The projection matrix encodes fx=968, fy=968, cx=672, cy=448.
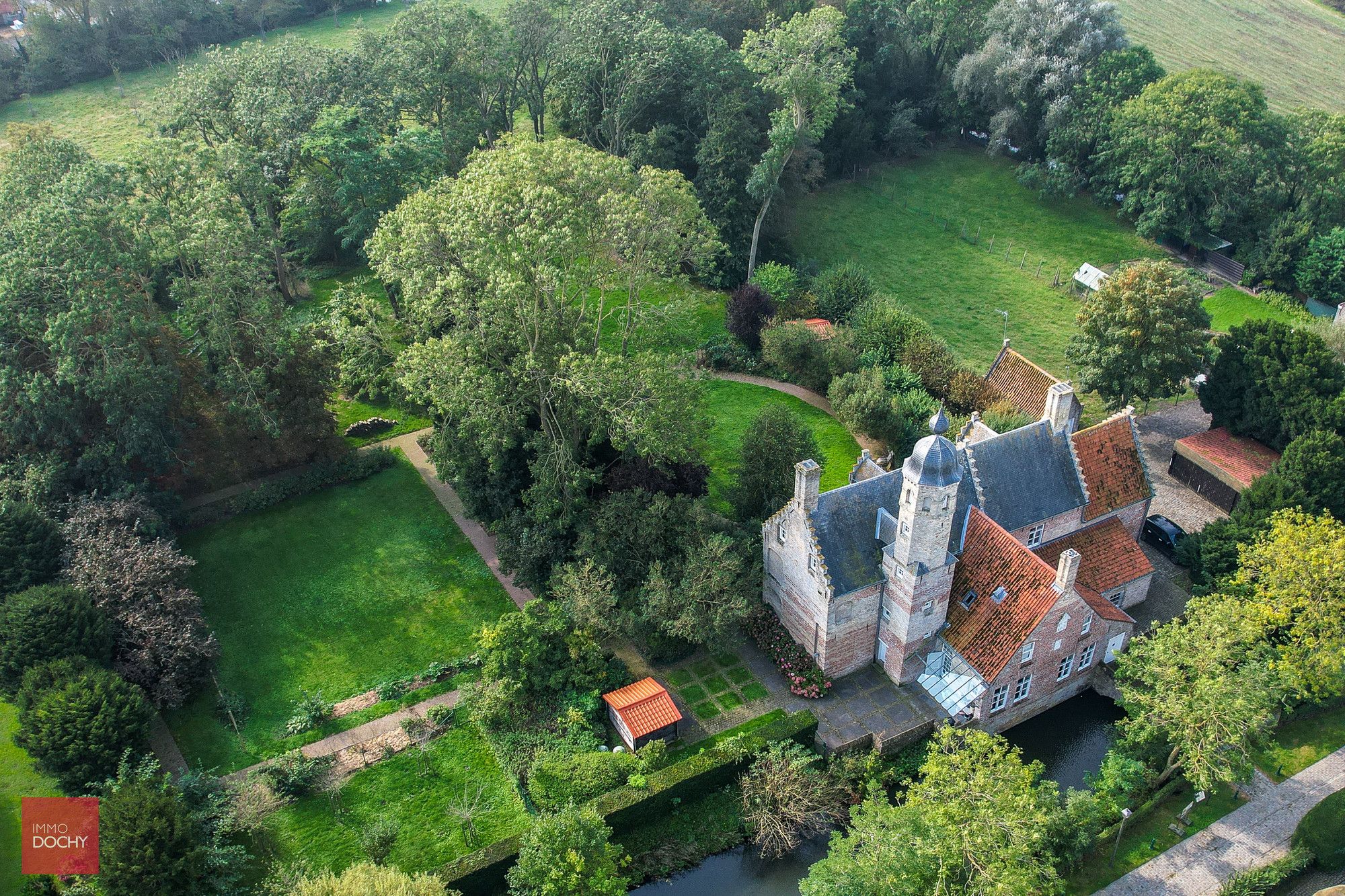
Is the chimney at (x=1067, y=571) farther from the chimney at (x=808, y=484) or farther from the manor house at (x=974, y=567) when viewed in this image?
the chimney at (x=808, y=484)

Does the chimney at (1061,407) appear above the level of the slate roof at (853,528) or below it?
above

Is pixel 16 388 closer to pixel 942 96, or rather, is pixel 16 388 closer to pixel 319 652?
pixel 319 652

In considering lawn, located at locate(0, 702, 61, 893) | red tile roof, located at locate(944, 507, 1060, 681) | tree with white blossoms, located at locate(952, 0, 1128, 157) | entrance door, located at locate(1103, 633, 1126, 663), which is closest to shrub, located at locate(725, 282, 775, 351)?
red tile roof, located at locate(944, 507, 1060, 681)

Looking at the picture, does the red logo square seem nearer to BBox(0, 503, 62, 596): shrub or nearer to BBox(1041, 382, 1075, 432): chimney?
BBox(0, 503, 62, 596): shrub

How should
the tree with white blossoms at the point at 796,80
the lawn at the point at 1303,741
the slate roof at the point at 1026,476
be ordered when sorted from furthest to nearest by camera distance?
the tree with white blossoms at the point at 796,80 < the slate roof at the point at 1026,476 < the lawn at the point at 1303,741

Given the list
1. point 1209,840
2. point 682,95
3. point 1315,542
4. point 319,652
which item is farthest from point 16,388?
point 1315,542

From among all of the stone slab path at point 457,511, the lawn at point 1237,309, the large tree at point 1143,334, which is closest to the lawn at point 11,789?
the stone slab path at point 457,511
